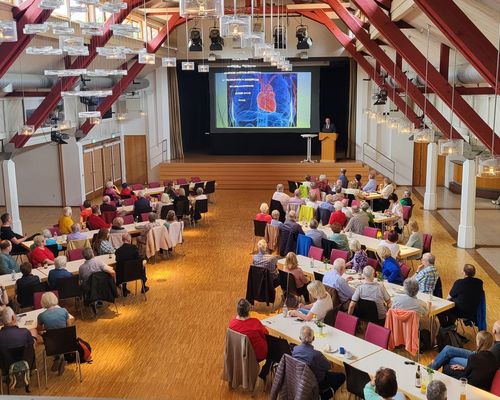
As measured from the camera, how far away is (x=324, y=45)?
24469mm

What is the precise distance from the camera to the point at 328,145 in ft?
77.5

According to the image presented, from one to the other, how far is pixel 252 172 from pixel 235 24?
16841 millimetres

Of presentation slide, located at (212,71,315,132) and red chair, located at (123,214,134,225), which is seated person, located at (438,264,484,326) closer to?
red chair, located at (123,214,134,225)

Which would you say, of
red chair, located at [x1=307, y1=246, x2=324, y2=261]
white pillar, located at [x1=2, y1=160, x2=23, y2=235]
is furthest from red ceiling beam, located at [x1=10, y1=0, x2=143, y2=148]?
red chair, located at [x1=307, y1=246, x2=324, y2=261]

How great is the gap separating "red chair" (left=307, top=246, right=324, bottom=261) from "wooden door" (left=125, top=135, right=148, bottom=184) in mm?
15733

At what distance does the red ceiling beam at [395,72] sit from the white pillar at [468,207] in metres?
1.20

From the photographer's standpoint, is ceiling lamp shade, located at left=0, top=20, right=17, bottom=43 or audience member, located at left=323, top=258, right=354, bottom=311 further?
audience member, located at left=323, top=258, right=354, bottom=311

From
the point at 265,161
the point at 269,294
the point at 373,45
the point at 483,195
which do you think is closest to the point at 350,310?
the point at 269,294

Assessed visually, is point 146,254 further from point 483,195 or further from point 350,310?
point 483,195

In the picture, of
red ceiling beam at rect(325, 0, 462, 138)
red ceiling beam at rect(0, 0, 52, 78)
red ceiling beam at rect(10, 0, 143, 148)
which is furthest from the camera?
red ceiling beam at rect(10, 0, 143, 148)

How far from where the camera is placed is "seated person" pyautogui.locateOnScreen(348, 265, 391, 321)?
841 cm

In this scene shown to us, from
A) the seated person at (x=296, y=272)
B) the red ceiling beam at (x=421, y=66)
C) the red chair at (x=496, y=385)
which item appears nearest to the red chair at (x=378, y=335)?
the red chair at (x=496, y=385)

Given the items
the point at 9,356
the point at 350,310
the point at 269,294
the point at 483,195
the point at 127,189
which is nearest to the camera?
the point at 9,356

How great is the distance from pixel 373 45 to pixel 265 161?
9.82m
